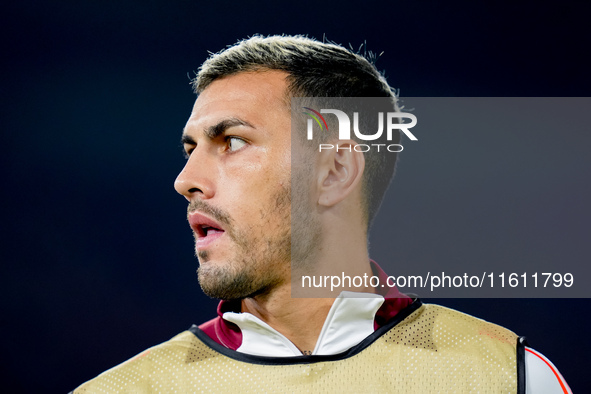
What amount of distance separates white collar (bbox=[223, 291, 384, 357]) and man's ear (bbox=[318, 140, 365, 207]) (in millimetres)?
223

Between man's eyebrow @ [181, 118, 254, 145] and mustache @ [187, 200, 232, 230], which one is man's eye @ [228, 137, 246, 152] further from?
mustache @ [187, 200, 232, 230]

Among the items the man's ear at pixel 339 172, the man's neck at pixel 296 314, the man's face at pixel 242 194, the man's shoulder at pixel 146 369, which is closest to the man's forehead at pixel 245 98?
the man's face at pixel 242 194

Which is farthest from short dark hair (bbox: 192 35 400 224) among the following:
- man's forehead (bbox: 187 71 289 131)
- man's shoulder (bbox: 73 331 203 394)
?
man's shoulder (bbox: 73 331 203 394)

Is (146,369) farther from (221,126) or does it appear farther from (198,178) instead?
(221,126)

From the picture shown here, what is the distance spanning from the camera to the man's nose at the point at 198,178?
4.17 ft

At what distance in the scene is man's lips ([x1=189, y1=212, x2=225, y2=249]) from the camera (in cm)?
127

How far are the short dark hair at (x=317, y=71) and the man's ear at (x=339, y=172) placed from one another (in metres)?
0.04

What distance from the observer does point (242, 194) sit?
4.14 feet

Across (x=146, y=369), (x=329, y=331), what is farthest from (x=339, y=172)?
(x=146, y=369)

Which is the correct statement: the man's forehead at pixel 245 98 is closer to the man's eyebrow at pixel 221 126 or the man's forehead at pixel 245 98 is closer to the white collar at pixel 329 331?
the man's eyebrow at pixel 221 126

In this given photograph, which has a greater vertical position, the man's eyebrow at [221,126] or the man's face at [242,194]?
the man's eyebrow at [221,126]

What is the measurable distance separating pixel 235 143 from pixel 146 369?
0.55 meters

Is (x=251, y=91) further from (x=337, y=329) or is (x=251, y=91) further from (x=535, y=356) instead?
(x=535, y=356)

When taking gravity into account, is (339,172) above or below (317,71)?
below
